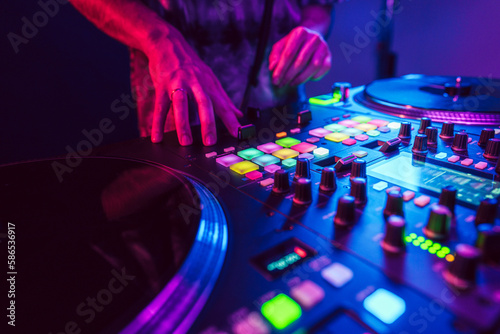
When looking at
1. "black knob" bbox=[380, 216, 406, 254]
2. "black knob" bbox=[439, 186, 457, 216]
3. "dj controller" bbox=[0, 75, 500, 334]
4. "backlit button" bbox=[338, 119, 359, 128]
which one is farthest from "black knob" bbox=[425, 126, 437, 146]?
"black knob" bbox=[380, 216, 406, 254]

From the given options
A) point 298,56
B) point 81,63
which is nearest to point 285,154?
point 298,56

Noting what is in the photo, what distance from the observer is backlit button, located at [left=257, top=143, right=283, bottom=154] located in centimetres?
82

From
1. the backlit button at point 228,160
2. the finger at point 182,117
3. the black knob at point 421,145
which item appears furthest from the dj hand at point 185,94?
the black knob at point 421,145

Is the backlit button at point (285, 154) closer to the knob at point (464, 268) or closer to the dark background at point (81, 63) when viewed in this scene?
the knob at point (464, 268)

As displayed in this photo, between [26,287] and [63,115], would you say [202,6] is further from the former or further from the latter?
[63,115]

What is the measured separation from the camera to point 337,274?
1.34 ft

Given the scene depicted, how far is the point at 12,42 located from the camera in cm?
183

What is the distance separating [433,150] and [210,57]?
0.89 meters

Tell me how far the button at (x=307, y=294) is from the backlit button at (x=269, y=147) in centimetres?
45

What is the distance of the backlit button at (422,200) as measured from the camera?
0.53 m

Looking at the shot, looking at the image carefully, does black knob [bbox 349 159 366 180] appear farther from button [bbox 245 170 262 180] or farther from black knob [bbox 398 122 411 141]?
black knob [bbox 398 122 411 141]

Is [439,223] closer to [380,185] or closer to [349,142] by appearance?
[380,185]

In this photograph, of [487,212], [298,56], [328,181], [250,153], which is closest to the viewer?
[487,212]

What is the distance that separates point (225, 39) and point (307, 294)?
118 centimetres
